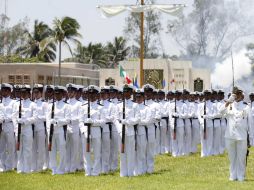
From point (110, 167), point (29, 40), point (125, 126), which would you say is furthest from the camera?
point (29, 40)

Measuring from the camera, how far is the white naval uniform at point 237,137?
53.5 ft

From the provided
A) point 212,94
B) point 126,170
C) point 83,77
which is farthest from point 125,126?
point 83,77

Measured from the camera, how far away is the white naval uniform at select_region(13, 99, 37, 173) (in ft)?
58.9

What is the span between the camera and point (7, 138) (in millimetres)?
18531

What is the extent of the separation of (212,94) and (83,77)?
104ft

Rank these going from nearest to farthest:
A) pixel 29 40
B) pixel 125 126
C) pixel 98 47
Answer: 1. pixel 125 126
2. pixel 29 40
3. pixel 98 47

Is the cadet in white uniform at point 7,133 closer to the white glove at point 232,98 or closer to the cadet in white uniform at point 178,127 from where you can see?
the white glove at point 232,98

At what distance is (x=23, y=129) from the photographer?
18016 mm

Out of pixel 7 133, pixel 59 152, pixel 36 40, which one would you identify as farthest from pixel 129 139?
pixel 36 40

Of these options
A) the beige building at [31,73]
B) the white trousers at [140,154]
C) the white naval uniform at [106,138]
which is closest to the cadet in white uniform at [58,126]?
the white naval uniform at [106,138]

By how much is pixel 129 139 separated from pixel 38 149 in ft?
8.62

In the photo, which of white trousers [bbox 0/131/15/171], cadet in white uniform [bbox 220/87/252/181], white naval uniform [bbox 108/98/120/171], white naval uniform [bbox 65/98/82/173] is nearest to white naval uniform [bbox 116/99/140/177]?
white naval uniform [bbox 108/98/120/171]

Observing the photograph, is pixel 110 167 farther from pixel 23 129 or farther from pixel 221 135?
pixel 221 135

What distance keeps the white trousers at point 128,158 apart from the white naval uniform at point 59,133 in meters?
1.51
